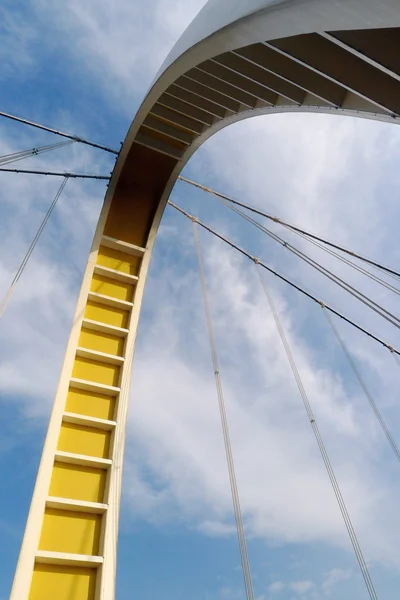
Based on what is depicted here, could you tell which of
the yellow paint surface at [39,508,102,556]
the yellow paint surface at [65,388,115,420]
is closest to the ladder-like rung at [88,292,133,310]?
the yellow paint surface at [65,388,115,420]

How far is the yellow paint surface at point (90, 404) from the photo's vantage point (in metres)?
10.9

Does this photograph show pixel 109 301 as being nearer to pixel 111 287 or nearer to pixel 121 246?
pixel 111 287

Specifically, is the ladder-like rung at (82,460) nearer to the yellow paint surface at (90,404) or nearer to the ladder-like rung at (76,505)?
the ladder-like rung at (76,505)

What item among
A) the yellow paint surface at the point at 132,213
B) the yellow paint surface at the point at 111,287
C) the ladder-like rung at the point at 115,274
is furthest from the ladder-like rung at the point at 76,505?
the yellow paint surface at the point at 132,213

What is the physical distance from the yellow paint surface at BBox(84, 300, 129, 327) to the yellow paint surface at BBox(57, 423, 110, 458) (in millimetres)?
3055

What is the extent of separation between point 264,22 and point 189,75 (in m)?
5.69

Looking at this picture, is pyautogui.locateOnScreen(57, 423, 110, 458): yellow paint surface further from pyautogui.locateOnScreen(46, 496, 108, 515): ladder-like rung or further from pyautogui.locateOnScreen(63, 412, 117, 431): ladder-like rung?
pyautogui.locateOnScreen(46, 496, 108, 515): ladder-like rung

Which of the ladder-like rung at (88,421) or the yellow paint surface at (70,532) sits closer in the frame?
the yellow paint surface at (70,532)

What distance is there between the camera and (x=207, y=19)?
727 cm

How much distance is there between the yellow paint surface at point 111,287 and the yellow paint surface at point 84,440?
3952mm

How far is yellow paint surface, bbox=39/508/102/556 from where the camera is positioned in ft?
29.1

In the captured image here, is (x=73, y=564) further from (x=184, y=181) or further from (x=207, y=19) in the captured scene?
(x=184, y=181)

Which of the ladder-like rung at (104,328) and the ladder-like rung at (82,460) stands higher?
the ladder-like rung at (104,328)

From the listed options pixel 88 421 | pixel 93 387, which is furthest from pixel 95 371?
pixel 88 421
